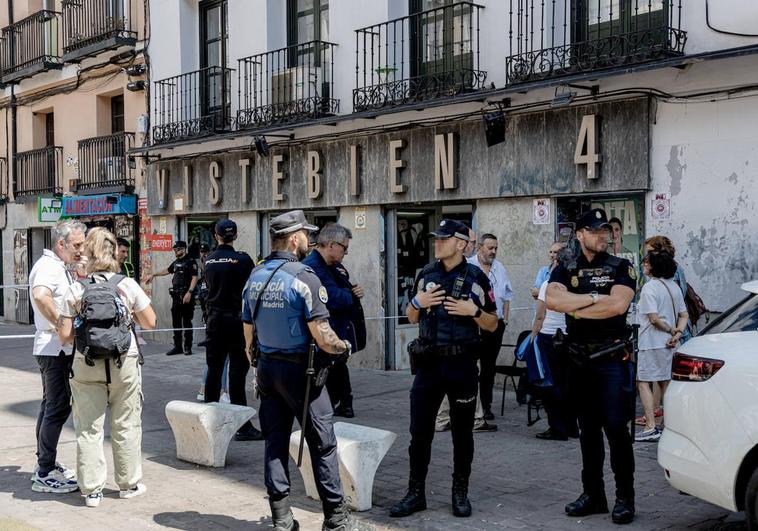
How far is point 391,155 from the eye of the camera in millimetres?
12484

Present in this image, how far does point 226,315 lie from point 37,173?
46.3 feet

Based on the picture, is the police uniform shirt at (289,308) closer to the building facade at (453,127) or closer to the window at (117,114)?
the building facade at (453,127)

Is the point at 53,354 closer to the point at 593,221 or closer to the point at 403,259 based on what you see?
the point at 593,221

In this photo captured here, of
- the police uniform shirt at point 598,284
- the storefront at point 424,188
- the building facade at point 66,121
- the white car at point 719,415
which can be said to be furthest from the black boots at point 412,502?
the building facade at point 66,121

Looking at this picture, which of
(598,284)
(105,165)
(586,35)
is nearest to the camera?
(598,284)

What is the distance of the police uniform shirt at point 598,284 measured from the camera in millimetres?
5746

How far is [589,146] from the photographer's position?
1000 cm

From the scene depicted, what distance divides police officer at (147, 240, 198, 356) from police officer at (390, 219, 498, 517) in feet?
31.6

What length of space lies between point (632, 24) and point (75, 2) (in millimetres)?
12999

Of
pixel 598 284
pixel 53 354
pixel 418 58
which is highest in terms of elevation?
pixel 418 58

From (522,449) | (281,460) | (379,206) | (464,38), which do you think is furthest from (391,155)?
(281,460)

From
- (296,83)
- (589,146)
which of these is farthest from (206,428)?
(296,83)

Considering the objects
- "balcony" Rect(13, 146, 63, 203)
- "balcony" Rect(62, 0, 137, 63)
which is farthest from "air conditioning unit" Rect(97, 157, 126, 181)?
"balcony" Rect(62, 0, 137, 63)

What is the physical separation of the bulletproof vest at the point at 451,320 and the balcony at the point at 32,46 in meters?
16.0
